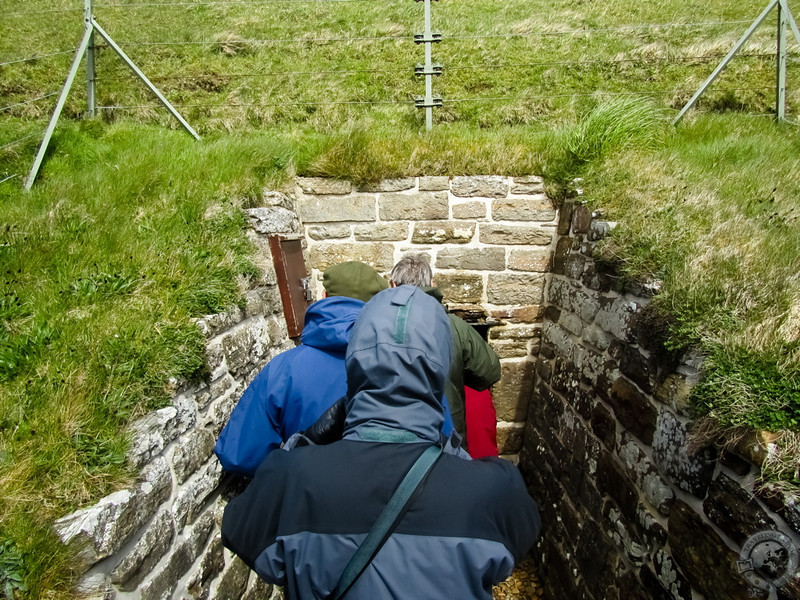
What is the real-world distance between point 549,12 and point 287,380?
10488 mm

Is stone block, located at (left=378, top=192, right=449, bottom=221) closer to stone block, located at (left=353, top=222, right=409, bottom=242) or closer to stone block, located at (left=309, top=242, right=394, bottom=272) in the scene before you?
stone block, located at (left=353, top=222, right=409, bottom=242)

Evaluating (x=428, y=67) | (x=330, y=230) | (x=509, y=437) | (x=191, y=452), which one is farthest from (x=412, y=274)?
(x=428, y=67)

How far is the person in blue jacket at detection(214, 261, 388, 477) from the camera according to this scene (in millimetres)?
2160

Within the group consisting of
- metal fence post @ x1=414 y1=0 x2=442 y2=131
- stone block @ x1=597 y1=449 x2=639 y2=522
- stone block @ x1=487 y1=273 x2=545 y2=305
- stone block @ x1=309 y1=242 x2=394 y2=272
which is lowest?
stone block @ x1=597 y1=449 x2=639 y2=522

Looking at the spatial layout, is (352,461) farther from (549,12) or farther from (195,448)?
(549,12)

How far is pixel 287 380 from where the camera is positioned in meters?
2.19

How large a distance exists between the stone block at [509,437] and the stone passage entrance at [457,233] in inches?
35.5

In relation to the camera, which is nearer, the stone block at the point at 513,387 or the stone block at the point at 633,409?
the stone block at the point at 633,409

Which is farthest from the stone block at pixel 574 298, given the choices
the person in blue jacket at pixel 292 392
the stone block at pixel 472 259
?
the person in blue jacket at pixel 292 392

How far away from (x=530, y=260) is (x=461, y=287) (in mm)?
702

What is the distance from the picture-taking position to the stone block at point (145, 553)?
5.56 feet

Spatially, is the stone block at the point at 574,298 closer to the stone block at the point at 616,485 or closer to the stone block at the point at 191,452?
the stone block at the point at 616,485

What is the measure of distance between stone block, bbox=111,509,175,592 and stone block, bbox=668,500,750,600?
2241mm

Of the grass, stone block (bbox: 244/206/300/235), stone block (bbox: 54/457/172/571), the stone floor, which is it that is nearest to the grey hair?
the grass
